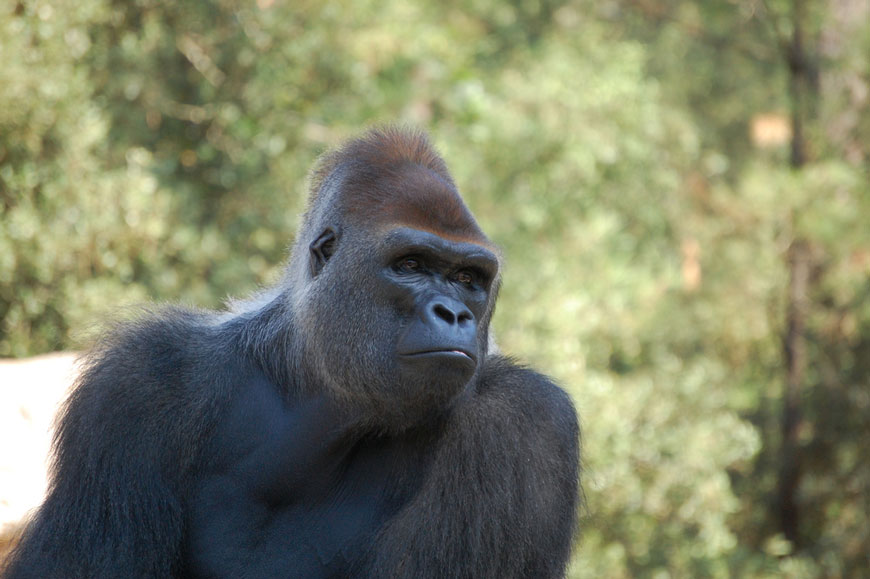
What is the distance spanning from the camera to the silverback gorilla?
3293 millimetres

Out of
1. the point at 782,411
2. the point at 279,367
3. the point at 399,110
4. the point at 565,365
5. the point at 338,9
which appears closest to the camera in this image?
the point at 279,367

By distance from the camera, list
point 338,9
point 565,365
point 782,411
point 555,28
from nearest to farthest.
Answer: point 565,365 < point 338,9 < point 782,411 < point 555,28

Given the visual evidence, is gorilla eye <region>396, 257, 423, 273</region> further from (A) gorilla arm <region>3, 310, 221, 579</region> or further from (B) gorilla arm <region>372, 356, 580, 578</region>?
(A) gorilla arm <region>3, 310, 221, 579</region>

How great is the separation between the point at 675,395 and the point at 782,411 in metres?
1.93

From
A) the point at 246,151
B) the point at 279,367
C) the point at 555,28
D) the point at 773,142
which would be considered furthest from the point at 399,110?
the point at 773,142

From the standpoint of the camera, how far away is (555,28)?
12.3 meters

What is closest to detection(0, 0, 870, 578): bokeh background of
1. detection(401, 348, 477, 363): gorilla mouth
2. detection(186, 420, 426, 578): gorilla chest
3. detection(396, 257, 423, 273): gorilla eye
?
detection(186, 420, 426, 578): gorilla chest

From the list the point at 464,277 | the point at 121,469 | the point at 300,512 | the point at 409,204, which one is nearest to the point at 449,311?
the point at 464,277

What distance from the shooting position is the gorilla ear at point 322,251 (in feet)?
11.7

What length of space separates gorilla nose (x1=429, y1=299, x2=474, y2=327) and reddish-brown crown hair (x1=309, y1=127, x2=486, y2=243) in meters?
0.28

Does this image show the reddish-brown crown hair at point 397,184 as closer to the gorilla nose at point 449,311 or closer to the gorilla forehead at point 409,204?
the gorilla forehead at point 409,204

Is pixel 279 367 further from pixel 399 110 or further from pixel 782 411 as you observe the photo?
pixel 782 411

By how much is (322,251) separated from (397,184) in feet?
1.10

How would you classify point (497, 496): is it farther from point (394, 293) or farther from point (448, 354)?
point (394, 293)
